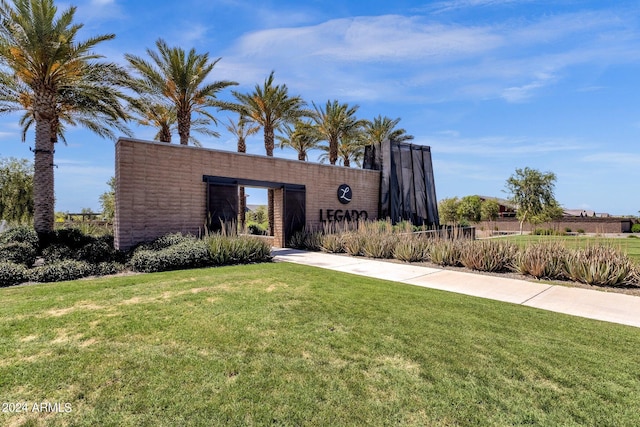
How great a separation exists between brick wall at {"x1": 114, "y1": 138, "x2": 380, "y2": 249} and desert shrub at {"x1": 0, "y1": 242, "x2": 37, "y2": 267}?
225cm

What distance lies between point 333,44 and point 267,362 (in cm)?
1072

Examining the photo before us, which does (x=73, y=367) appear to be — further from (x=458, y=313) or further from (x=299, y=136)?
(x=299, y=136)

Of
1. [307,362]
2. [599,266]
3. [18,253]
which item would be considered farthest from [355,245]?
[18,253]

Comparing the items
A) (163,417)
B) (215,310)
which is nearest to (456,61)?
(215,310)

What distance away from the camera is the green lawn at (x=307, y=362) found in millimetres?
2559

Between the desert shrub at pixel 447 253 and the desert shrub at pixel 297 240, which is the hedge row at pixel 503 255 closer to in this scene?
the desert shrub at pixel 447 253

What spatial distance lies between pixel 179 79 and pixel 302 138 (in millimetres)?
11286

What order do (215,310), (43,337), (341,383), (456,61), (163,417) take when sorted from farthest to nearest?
(456,61)
(215,310)
(43,337)
(341,383)
(163,417)

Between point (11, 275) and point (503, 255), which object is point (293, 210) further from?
point (11, 275)

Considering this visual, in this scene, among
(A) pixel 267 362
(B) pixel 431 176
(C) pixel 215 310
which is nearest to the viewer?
(A) pixel 267 362

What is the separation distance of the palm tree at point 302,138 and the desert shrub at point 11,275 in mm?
17456

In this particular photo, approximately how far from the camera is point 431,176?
22.2 meters

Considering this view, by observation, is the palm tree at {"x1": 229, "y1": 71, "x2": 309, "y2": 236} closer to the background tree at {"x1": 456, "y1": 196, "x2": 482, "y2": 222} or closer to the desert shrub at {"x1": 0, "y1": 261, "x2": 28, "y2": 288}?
the desert shrub at {"x1": 0, "y1": 261, "x2": 28, "y2": 288}

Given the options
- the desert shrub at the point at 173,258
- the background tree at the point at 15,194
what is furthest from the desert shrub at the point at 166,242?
the background tree at the point at 15,194
